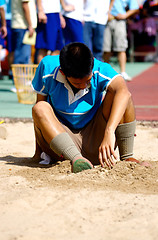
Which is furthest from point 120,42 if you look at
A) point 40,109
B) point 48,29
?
point 40,109

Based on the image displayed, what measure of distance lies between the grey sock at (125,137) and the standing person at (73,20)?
352 centimetres

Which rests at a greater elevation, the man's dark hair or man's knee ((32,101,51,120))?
the man's dark hair

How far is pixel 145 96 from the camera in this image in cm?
693

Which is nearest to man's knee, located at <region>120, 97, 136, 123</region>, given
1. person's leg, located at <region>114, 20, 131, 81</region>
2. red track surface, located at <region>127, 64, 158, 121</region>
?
red track surface, located at <region>127, 64, 158, 121</region>

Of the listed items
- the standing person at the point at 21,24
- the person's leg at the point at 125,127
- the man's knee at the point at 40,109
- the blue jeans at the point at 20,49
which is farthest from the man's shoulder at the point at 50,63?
the blue jeans at the point at 20,49

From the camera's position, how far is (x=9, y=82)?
8.81m

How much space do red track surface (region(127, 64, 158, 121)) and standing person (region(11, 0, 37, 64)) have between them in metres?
1.89

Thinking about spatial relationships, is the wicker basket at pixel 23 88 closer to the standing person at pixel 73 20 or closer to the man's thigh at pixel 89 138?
the standing person at pixel 73 20

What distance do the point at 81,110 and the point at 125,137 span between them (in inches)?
14.0

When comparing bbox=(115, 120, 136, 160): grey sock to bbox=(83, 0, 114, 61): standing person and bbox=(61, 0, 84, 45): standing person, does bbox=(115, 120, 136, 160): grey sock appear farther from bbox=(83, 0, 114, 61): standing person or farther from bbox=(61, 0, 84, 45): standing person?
bbox=(83, 0, 114, 61): standing person

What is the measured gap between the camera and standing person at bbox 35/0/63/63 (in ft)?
20.1

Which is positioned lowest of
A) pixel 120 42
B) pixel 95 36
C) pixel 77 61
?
pixel 120 42

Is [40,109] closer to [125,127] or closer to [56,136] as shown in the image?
[56,136]

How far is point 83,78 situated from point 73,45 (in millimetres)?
218
